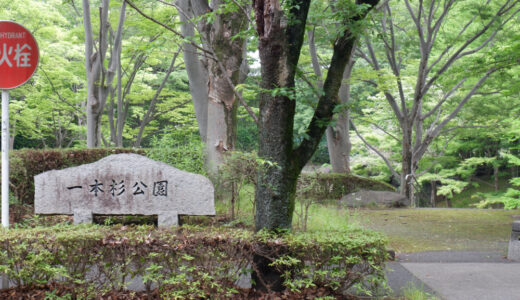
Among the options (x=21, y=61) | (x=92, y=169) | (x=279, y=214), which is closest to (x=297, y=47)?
(x=279, y=214)

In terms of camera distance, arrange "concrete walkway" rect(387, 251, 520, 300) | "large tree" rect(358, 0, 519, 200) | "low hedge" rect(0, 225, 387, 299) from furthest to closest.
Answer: "large tree" rect(358, 0, 519, 200)
"concrete walkway" rect(387, 251, 520, 300)
"low hedge" rect(0, 225, 387, 299)

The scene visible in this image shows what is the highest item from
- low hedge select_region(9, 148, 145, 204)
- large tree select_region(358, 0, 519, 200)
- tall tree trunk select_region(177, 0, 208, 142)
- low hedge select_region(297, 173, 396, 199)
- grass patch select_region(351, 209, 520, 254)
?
large tree select_region(358, 0, 519, 200)

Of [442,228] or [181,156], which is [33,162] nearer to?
[181,156]

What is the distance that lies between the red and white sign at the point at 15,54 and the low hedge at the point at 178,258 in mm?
1983

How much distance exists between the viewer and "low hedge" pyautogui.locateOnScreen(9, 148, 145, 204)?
307 inches

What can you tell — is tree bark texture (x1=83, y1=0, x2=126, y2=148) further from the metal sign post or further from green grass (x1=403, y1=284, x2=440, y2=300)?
green grass (x1=403, y1=284, x2=440, y2=300)

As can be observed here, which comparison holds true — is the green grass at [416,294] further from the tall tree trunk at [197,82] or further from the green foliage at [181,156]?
the tall tree trunk at [197,82]

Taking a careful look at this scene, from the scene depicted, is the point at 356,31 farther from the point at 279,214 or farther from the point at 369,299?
the point at 369,299

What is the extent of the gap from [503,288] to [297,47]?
11.6 feet

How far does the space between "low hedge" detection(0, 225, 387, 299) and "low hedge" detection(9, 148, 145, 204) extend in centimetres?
437

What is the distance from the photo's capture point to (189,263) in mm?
3906

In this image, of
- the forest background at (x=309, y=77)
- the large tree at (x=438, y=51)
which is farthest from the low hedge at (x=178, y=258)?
the large tree at (x=438, y=51)

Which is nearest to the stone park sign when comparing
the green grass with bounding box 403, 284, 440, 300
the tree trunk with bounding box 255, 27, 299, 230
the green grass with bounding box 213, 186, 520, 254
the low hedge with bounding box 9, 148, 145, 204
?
the green grass with bounding box 213, 186, 520, 254

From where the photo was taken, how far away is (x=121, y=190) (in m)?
6.05
